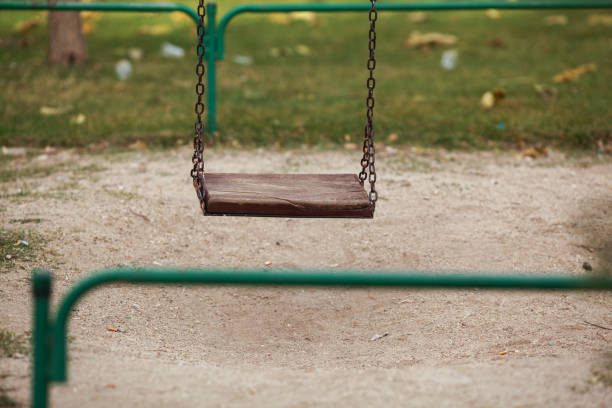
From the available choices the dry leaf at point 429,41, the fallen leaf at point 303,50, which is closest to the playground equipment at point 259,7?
the fallen leaf at point 303,50

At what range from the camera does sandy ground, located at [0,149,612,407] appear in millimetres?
2363

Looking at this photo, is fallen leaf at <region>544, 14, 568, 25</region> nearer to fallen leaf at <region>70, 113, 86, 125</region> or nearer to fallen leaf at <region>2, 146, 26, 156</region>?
fallen leaf at <region>70, 113, 86, 125</region>

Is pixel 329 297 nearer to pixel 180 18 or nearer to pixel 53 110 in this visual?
pixel 53 110

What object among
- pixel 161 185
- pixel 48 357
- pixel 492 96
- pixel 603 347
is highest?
pixel 492 96

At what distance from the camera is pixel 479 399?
2252mm

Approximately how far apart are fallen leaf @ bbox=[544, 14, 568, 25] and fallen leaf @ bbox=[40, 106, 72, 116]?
23.3ft

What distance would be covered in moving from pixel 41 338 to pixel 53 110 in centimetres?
472

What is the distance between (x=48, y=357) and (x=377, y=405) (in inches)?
39.3

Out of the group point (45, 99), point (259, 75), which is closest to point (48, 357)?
point (45, 99)

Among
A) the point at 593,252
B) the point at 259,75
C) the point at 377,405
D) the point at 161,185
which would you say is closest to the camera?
the point at 377,405

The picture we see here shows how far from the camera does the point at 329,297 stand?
3566 mm

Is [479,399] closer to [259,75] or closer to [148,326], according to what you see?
[148,326]

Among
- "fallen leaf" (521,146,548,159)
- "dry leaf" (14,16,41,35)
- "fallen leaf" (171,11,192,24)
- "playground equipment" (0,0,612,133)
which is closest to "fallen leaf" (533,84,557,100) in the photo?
"fallen leaf" (521,146,548,159)

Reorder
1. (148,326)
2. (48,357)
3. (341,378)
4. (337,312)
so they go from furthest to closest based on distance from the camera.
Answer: (337,312)
(148,326)
(341,378)
(48,357)
